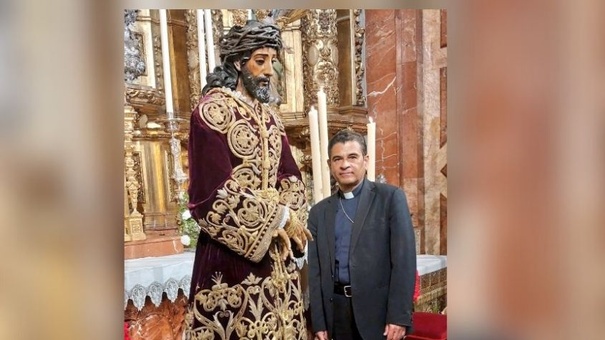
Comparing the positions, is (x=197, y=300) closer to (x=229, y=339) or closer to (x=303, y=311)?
(x=229, y=339)

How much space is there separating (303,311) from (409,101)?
59 cm

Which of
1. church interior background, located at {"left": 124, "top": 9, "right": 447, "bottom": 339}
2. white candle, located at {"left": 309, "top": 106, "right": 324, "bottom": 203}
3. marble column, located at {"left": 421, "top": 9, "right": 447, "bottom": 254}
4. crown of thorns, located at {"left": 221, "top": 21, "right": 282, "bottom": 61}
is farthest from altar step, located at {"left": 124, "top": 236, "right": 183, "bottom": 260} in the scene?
marble column, located at {"left": 421, "top": 9, "right": 447, "bottom": 254}

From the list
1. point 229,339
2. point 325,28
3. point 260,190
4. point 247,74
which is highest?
point 325,28

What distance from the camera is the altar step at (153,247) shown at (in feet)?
4.12

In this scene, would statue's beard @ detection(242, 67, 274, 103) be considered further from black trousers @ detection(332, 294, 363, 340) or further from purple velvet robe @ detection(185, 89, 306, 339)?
black trousers @ detection(332, 294, 363, 340)

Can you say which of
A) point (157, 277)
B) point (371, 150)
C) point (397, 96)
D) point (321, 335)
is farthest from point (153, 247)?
point (397, 96)

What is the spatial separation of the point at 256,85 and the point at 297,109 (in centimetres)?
12

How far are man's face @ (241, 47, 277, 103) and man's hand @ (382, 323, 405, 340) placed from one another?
63cm

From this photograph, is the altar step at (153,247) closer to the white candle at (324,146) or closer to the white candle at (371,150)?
the white candle at (324,146)

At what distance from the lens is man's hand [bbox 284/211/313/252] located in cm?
123

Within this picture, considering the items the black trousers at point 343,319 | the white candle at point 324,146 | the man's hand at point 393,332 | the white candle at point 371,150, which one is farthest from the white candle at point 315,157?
the man's hand at point 393,332

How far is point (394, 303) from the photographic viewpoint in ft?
4.20
